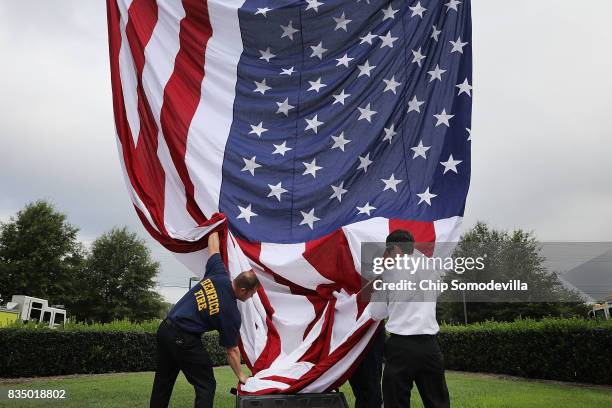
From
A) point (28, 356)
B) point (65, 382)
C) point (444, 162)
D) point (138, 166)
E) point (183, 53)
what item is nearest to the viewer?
point (444, 162)

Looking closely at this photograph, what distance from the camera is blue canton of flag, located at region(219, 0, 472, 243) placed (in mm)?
5398

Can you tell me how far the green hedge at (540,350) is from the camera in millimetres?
9742

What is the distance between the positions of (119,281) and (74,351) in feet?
88.2

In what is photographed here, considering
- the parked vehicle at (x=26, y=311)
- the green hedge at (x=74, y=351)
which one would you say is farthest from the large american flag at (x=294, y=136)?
the parked vehicle at (x=26, y=311)

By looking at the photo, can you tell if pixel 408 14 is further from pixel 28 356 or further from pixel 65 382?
pixel 28 356

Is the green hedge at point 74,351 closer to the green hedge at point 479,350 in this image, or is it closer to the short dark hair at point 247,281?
the green hedge at point 479,350

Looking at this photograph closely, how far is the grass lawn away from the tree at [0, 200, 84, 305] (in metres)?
23.5

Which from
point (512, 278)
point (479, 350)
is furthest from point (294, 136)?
point (512, 278)

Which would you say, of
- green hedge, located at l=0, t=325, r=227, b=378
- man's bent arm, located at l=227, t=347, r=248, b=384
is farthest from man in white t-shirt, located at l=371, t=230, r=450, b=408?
green hedge, located at l=0, t=325, r=227, b=378

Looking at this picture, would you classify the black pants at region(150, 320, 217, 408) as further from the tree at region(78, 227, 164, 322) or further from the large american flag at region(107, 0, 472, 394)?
the tree at region(78, 227, 164, 322)

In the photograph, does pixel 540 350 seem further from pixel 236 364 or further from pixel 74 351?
pixel 74 351

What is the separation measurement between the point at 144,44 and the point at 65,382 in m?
6.96

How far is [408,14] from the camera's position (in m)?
5.89

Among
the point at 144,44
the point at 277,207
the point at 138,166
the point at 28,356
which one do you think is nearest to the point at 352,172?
the point at 277,207
